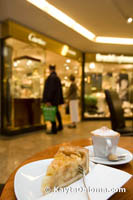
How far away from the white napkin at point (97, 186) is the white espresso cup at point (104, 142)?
0.62 feet

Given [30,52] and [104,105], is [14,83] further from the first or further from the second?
[104,105]

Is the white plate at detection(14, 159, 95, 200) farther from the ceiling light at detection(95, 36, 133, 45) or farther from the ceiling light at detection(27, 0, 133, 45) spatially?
the ceiling light at detection(95, 36, 133, 45)

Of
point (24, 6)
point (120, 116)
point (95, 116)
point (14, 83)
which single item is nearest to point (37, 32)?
point (24, 6)

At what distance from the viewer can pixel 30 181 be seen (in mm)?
440

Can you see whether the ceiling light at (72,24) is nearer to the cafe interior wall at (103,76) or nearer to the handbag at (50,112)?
the cafe interior wall at (103,76)

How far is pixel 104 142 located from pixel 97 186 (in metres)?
0.27

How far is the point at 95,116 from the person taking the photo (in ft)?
21.4

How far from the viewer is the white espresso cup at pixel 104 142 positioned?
66cm

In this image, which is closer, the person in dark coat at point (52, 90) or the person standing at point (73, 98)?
the person in dark coat at point (52, 90)

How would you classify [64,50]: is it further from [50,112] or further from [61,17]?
[50,112]

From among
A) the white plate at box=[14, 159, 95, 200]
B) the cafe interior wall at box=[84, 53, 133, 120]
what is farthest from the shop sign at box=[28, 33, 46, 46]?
the white plate at box=[14, 159, 95, 200]

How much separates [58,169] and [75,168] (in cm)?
6

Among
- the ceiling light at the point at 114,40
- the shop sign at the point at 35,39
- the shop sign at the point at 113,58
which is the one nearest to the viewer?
the shop sign at the point at 35,39

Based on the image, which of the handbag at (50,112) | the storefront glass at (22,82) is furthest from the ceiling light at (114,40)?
the handbag at (50,112)
